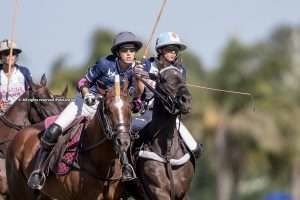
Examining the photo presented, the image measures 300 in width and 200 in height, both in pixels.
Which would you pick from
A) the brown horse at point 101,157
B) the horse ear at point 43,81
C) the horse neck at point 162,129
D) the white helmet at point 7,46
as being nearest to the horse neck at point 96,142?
the brown horse at point 101,157

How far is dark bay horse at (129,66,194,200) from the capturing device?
1399 centimetres

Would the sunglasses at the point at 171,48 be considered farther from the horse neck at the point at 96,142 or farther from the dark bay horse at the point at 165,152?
the horse neck at the point at 96,142

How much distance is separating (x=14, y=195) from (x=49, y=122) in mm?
1541

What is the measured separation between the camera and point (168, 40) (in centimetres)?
1441

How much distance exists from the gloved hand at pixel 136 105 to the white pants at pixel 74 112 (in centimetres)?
79

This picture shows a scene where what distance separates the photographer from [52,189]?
14961 mm

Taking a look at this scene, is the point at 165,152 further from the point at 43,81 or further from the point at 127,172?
the point at 43,81

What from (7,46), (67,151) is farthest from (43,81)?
(67,151)

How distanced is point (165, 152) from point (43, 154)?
1986 mm

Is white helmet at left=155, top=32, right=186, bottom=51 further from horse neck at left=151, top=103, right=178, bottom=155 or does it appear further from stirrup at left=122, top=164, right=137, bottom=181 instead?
Answer: stirrup at left=122, top=164, right=137, bottom=181

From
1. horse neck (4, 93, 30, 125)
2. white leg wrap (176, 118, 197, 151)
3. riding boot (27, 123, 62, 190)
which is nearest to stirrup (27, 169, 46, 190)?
riding boot (27, 123, 62, 190)

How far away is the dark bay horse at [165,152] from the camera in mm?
13992

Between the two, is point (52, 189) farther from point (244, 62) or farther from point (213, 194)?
point (213, 194)

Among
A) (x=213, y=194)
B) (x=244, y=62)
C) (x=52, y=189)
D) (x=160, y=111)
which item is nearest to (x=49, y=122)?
(x=52, y=189)
